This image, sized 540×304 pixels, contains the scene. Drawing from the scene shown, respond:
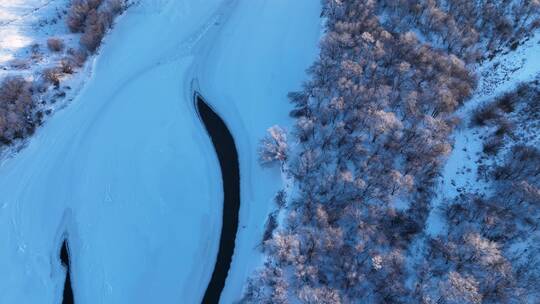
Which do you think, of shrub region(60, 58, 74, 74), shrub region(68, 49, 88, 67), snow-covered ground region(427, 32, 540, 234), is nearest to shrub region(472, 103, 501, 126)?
snow-covered ground region(427, 32, 540, 234)

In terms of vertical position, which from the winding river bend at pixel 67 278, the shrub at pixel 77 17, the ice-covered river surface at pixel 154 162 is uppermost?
the shrub at pixel 77 17

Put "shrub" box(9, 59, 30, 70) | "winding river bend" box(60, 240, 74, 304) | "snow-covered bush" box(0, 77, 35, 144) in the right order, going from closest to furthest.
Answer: "winding river bend" box(60, 240, 74, 304) → "snow-covered bush" box(0, 77, 35, 144) → "shrub" box(9, 59, 30, 70)

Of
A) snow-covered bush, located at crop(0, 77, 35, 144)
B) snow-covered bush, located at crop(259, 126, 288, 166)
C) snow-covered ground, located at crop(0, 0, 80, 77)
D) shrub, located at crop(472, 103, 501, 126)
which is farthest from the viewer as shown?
snow-covered ground, located at crop(0, 0, 80, 77)

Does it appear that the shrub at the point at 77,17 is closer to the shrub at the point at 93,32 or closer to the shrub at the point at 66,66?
the shrub at the point at 93,32

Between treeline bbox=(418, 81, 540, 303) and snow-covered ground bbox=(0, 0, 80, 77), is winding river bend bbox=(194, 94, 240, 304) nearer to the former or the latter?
treeline bbox=(418, 81, 540, 303)

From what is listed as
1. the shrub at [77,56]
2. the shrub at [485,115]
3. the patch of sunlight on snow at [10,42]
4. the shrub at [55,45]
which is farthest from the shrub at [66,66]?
the shrub at [485,115]

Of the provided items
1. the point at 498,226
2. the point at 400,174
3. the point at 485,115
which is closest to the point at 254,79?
the point at 400,174
